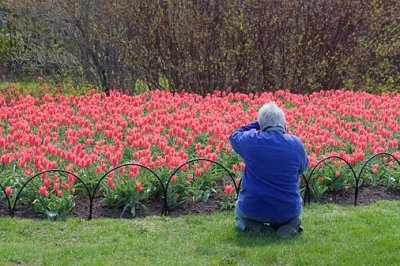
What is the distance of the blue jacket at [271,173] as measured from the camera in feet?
19.1

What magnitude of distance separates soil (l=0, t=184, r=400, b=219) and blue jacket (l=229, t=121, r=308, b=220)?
0.90 m

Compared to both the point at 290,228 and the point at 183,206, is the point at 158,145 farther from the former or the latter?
the point at 290,228

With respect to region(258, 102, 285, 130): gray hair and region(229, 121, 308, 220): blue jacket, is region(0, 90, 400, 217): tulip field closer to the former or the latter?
region(229, 121, 308, 220): blue jacket

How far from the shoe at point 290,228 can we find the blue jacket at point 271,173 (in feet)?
0.20

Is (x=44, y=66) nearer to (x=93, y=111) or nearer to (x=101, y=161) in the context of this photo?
(x=93, y=111)

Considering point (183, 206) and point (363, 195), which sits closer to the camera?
point (183, 206)

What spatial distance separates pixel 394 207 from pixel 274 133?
1.64 metres

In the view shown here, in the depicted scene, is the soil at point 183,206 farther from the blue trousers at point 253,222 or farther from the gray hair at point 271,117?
the gray hair at point 271,117

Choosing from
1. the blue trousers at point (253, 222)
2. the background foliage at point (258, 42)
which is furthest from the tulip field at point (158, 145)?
the background foliage at point (258, 42)

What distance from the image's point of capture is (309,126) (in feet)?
28.2

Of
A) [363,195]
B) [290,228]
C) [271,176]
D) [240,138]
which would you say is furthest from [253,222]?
[363,195]

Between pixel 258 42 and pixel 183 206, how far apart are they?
661 cm

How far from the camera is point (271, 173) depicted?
5.83 metres

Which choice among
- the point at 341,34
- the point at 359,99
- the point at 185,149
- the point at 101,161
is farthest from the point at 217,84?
the point at 101,161
